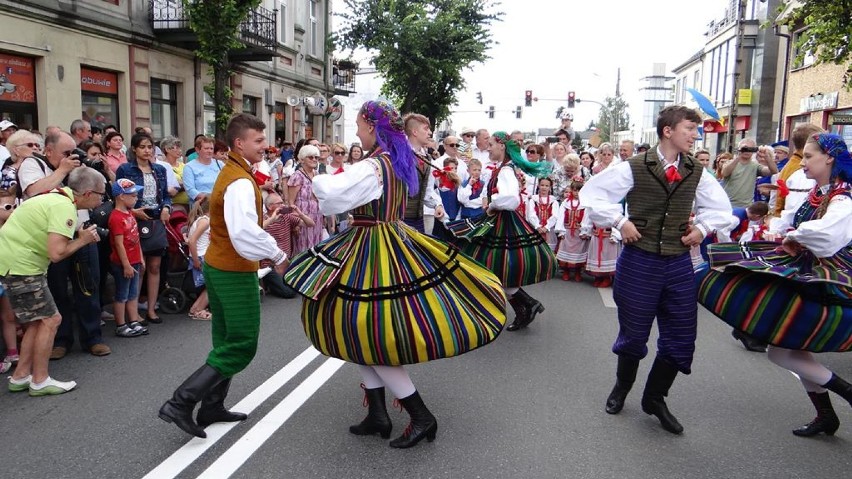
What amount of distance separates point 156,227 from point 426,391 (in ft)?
11.9

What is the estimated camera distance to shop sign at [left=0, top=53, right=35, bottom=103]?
12242 mm

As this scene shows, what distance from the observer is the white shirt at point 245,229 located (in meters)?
3.63

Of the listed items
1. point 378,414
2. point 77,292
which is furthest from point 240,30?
point 378,414

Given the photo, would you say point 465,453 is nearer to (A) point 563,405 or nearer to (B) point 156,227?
(A) point 563,405

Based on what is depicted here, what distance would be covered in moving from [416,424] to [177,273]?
15.6ft

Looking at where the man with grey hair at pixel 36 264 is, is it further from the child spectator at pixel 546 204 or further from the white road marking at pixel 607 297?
the child spectator at pixel 546 204

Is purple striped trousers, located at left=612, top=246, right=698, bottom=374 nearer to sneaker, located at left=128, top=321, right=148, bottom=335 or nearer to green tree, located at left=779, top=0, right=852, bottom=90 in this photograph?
sneaker, located at left=128, top=321, right=148, bottom=335

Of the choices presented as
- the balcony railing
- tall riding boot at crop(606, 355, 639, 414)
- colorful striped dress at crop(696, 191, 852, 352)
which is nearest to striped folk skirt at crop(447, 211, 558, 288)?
tall riding boot at crop(606, 355, 639, 414)

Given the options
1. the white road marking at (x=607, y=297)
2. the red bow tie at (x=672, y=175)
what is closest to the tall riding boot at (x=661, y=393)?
the red bow tie at (x=672, y=175)

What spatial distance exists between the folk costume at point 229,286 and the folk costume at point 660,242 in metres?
2.00

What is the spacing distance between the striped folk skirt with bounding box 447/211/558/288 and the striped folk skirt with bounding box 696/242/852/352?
7.72ft

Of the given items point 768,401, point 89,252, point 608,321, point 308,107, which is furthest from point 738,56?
point 89,252

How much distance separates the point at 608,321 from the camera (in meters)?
7.14

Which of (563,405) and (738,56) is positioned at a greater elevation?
(738,56)
